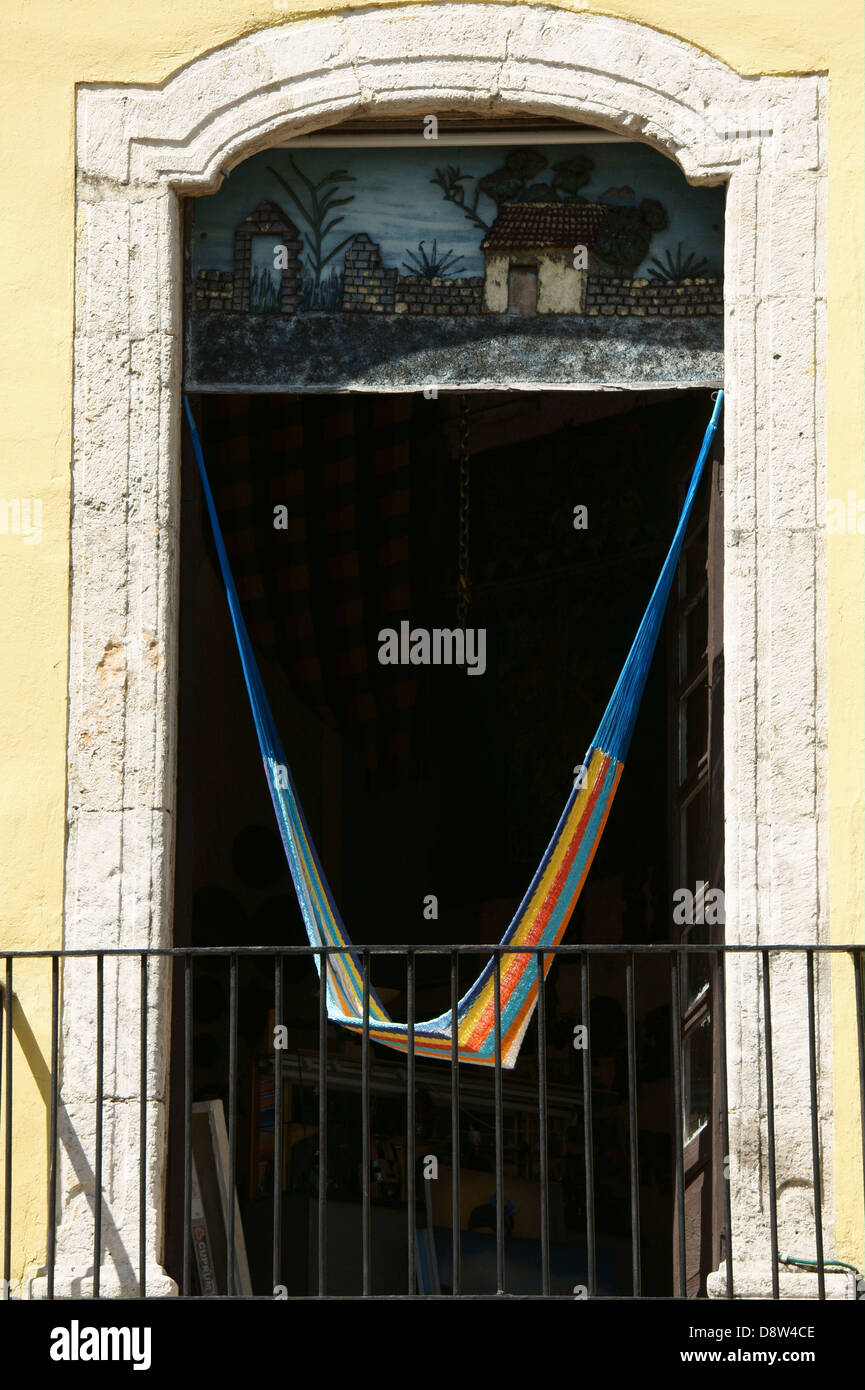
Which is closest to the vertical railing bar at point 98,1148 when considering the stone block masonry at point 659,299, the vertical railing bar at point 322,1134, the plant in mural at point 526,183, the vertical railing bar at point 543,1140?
the vertical railing bar at point 322,1134

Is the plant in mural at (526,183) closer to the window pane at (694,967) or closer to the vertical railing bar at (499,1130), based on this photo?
the window pane at (694,967)

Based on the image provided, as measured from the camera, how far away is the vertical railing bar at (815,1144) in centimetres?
509

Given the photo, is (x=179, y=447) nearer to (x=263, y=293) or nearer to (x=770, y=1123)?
(x=263, y=293)

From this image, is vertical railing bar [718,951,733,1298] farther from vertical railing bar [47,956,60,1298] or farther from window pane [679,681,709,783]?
vertical railing bar [47,956,60,1298]

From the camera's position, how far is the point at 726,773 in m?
5.63

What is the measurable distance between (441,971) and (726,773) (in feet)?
12.2

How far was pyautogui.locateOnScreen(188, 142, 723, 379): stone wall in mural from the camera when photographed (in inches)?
236

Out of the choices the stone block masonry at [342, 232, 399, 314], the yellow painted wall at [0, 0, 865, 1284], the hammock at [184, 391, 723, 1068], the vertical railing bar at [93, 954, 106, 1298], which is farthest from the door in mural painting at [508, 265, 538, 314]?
the vertical railing bar at [93, 954, 106, 1298]

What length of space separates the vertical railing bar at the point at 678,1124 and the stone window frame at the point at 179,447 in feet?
0.74

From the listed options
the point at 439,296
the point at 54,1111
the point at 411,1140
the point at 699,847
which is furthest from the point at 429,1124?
the point at 439,296

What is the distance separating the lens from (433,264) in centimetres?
605

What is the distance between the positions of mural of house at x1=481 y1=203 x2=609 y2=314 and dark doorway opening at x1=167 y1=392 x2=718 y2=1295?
2.94 feet

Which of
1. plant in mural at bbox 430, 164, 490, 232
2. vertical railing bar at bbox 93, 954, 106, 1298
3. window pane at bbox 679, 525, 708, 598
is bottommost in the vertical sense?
vertical railing bar at bbox 93, 954, 106, 1298

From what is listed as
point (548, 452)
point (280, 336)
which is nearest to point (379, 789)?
point (548, 452)
